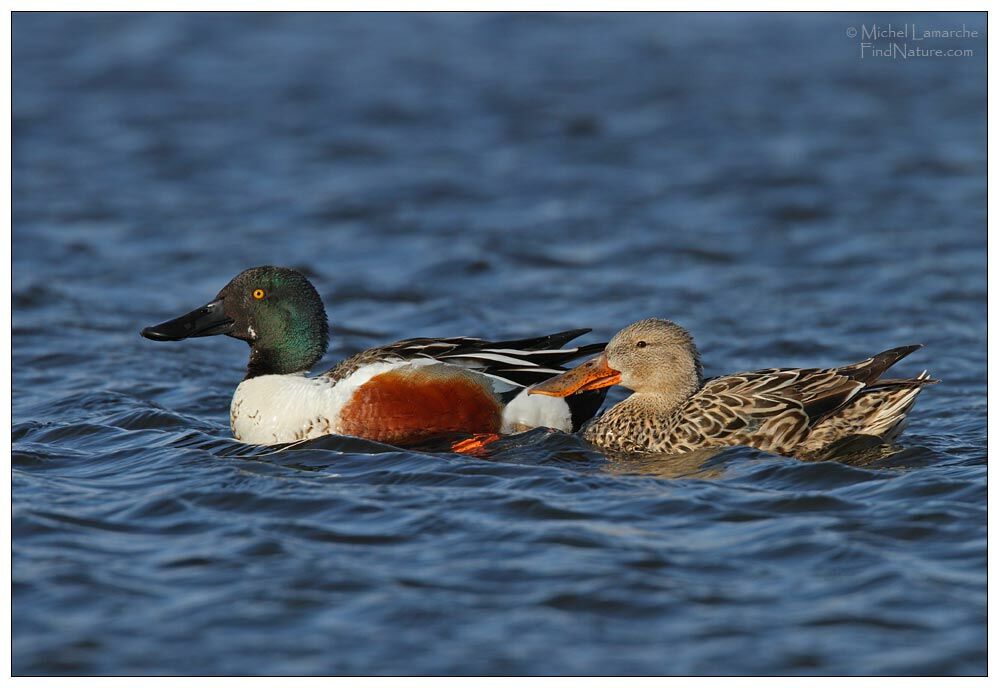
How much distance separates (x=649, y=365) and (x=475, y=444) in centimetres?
109

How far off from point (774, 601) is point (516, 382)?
2.99m

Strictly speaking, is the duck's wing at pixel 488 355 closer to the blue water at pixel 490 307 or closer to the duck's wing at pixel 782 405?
the blue water at pixel 490 307

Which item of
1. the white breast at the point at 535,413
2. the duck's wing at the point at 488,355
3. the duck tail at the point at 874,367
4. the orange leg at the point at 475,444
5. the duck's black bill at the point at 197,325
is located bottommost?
the orange leg at the point at 475,444

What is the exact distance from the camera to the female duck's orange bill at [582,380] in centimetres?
821

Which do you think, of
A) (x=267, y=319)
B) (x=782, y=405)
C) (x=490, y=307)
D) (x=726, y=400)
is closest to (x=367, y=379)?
(x=267, y=319)

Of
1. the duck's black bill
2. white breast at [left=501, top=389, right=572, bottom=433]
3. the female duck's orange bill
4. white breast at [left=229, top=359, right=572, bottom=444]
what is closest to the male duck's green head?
the duck's black bill

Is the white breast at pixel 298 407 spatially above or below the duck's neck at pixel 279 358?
below

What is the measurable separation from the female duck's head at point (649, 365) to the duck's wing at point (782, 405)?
31cm

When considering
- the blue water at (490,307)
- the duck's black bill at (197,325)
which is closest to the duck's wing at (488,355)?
the blue water at (490,307)

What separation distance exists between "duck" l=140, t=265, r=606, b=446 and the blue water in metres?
0.21

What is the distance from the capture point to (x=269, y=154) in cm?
1588

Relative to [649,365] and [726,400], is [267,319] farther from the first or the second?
[726,400]

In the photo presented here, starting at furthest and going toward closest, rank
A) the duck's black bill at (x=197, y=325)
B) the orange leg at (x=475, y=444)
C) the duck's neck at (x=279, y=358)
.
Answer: the duck's neck at (x=279, y=358)
the duck's black bill at (x=197, y=325)
the orange leg at (x=475, y=444)

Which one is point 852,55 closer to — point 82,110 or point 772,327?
point 772,327
